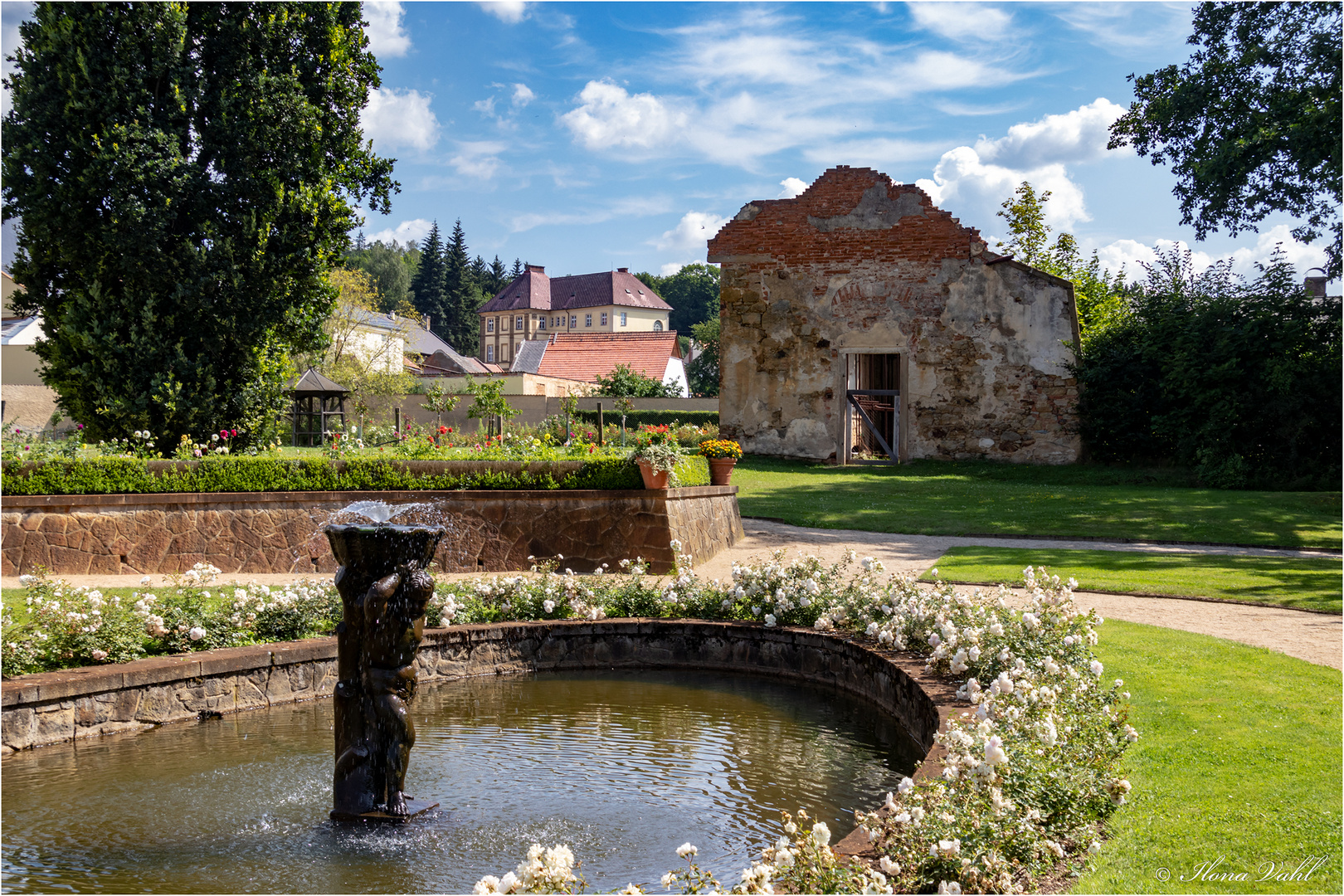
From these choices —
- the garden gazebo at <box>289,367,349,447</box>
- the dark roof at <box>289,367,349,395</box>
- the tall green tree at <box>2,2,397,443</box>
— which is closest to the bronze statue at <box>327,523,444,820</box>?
the tall green tree at <box>2,2,397,443</box>

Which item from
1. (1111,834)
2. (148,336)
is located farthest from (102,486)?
(1111,834)

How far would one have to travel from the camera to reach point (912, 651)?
6809mm

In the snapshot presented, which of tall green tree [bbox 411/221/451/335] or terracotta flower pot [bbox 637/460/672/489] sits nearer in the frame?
terracotta flower pot [bbox 637/460/672/489]

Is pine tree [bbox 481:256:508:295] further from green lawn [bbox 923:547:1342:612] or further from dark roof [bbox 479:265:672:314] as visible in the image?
green lawn [bbox 923:547:1342:612]

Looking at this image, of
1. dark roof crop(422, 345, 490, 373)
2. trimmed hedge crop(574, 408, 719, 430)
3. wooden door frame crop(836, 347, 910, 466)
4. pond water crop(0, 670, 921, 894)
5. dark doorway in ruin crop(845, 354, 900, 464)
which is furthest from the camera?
dark roof crop(422, 345, 490, 373)

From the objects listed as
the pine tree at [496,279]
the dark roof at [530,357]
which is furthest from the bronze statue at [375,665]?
the pine tree at [496,279]

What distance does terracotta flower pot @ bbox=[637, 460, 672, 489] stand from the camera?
36.5 ft

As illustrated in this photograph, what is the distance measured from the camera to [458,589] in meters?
8.39

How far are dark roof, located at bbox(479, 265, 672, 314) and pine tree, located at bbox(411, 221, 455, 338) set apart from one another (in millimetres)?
4523

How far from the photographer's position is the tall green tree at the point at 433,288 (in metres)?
83.9

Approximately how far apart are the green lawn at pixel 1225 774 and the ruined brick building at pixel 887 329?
16924 millimetres

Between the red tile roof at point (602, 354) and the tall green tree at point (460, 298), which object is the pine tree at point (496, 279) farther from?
the red tile roof at point (602, 354)

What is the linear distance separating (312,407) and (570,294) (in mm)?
68188

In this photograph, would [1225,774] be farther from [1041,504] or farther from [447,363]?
[447,363]
